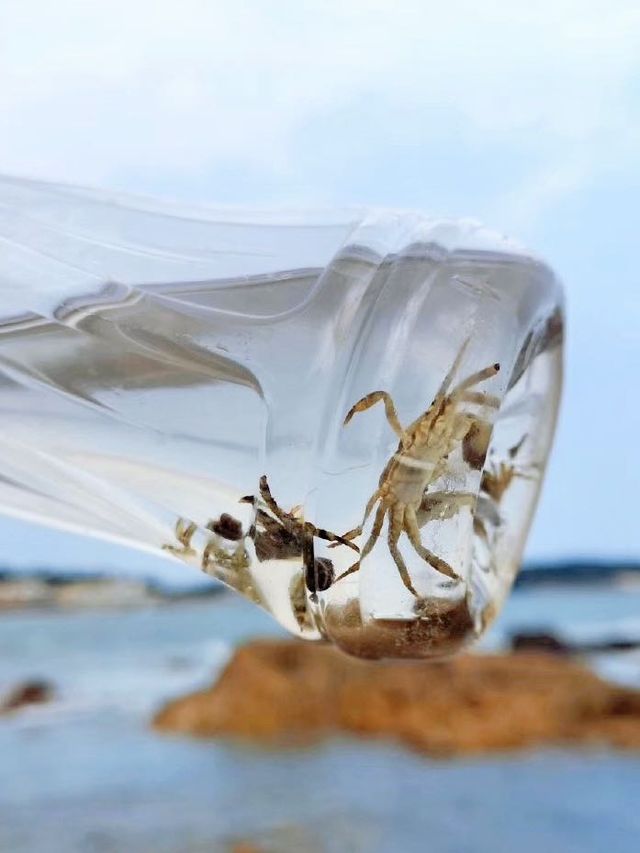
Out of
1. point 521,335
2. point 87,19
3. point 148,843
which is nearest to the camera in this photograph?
point 521,335

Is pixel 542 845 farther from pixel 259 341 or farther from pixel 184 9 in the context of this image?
pixel 259 341

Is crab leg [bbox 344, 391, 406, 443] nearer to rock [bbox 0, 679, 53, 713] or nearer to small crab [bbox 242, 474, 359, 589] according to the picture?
small crab [bbox 242, 474, 359, 589]

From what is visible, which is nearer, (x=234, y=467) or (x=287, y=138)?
(x=234, y=467)

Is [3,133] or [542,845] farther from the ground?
[3,133]

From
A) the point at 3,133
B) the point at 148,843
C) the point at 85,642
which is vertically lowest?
the point at 148,843

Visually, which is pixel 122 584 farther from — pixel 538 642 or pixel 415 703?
pixel 538 642

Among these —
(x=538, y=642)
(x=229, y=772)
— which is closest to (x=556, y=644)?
(x=538, y=642)

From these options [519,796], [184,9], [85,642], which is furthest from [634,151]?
[85,642]

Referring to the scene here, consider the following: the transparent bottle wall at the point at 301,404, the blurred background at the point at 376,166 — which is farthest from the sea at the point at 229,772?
the transparent bottle wall at the point at 301,404
